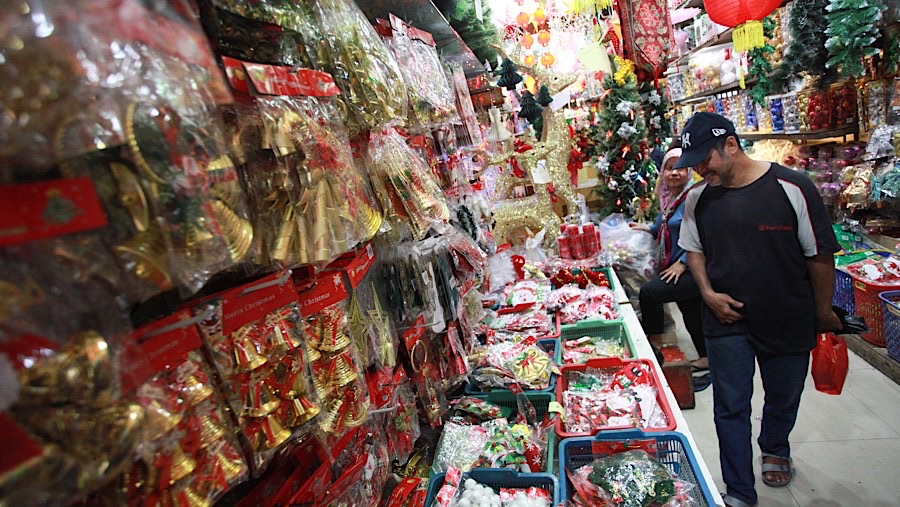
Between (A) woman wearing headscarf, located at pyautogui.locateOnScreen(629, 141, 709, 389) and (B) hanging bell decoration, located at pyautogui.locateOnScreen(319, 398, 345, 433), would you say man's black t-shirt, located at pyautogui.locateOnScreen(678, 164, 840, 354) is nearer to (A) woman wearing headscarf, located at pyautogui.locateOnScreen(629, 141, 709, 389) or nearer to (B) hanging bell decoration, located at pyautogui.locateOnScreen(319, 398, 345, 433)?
(A) woman wearing headscarf, located at pyautogui.locateOnScreen(629, 141, 709, 389)

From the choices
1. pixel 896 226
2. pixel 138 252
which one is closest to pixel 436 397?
pixel 138 252

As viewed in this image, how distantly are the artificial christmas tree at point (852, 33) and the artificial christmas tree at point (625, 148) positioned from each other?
4.90ft

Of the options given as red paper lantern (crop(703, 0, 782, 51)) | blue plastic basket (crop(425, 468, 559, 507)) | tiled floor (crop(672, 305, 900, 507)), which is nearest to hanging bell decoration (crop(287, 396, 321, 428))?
blue plastic basket (crop(425, 468, 559, 507))

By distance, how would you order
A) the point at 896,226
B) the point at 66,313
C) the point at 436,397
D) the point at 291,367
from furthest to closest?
the point at 896,226, the point at 436,397, the point at 291,367, the point at 66,313

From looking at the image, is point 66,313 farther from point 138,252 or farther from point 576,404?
point 576,404

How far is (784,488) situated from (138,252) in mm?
2873

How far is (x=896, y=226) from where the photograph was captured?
3.81 meters

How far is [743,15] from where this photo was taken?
10.2ft

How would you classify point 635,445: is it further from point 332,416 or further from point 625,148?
point 625,148

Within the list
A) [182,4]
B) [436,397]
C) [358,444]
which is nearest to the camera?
[182,4]

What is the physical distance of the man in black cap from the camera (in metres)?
1.88

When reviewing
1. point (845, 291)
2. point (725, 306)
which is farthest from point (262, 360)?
point (845, 291)

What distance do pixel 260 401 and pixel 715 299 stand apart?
1988 mm

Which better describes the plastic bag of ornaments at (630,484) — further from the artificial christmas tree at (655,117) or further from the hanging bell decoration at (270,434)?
the artificial christmas tree at (655,117)
